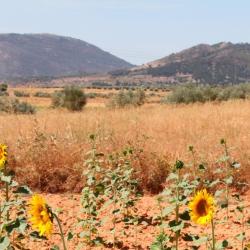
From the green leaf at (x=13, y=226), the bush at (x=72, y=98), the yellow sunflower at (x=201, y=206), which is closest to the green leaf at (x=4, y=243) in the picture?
the green leaf at (x=13, y=226)

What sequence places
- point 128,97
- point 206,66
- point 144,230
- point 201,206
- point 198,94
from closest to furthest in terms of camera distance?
1. point 201,206
2. point 144,230
3. point 198,94
4. point 128,97
5. point 206,66

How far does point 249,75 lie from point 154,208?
129063 mm

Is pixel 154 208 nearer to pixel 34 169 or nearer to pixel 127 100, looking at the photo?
pixel 34 169

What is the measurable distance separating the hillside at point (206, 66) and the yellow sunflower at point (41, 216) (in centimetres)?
11883

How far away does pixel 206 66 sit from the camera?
146125mm

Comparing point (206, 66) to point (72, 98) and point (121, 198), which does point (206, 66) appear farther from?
point (121, 198)

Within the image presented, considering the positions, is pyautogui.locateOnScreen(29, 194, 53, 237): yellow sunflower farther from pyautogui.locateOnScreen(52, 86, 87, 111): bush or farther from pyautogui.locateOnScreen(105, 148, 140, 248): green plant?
pyautogui.locateOnScreen(52, 86, 87, 111): bush

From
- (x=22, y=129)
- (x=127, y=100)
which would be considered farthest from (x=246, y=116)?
(x=127, y=100)

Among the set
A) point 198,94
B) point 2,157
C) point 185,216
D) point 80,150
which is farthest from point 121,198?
point 198,94

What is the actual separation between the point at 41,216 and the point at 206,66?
14627cm

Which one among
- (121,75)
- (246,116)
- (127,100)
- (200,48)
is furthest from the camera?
(200,48)

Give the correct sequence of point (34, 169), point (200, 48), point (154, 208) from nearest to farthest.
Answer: point (154, 208), point (34, 169), point (200, 48)

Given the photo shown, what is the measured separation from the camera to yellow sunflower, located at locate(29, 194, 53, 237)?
223cm

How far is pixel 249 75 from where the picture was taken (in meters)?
131
